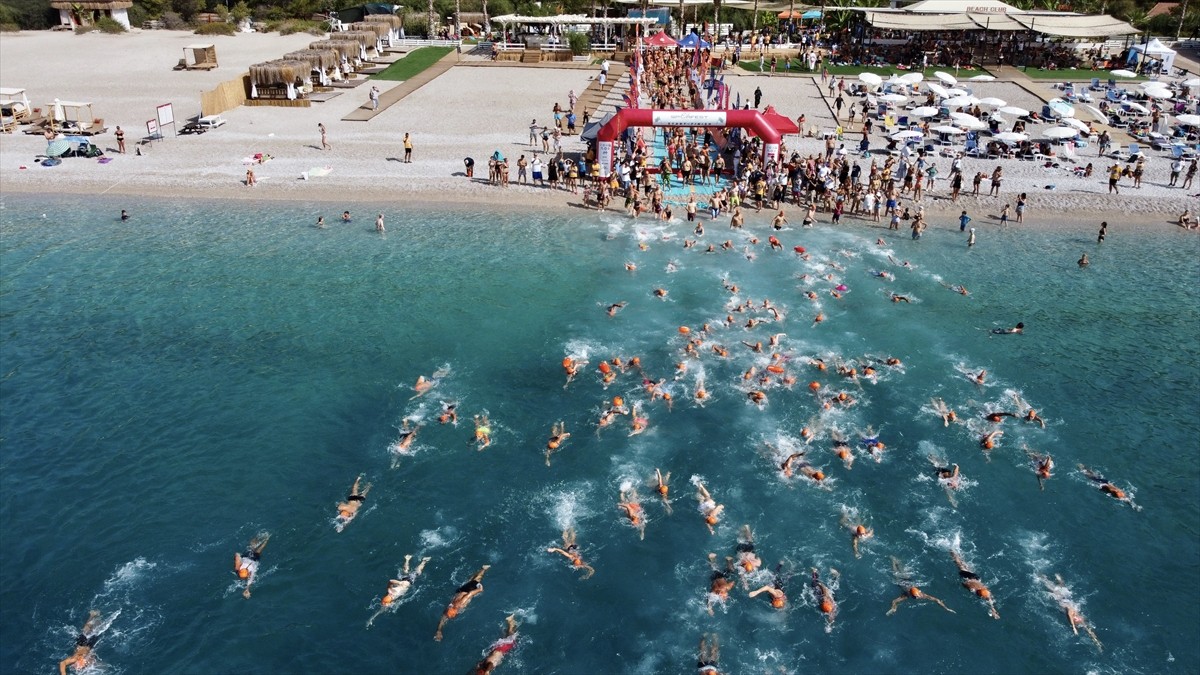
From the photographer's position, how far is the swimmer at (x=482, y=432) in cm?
2283

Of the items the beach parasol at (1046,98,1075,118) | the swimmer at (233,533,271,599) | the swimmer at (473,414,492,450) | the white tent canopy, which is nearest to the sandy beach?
the beach parasol at (1046,98,1075,118)

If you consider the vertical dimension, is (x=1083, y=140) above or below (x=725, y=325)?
above

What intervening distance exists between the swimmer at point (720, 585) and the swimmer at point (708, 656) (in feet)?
2.37

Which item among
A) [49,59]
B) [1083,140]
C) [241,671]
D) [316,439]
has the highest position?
[49,59]

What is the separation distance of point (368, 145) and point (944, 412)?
116 ft

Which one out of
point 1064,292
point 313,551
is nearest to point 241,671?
point 313,551

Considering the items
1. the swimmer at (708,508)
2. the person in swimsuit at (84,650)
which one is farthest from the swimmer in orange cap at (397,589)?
the swimmer at (708,508)

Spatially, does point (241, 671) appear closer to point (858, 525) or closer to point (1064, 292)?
point (858, 525)

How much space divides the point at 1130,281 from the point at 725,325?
56.7 ft

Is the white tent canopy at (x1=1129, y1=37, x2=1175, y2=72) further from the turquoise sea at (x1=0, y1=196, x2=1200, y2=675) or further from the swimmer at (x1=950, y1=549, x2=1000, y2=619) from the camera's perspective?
the swimmer at (x1=950, y1=549, x2=1000, y2=619)

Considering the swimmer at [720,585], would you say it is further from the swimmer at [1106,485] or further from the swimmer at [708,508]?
the swimmer at [1106,485]

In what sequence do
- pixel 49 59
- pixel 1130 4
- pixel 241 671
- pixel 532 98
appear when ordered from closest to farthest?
pixel 241 671 < pixel 532 98 < pixel 49 59 < pixel 1130 4

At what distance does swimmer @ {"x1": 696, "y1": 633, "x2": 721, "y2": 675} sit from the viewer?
1609 centimetres

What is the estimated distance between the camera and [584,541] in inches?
763
